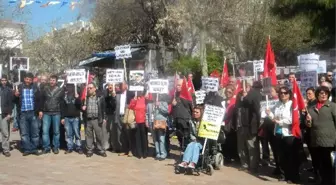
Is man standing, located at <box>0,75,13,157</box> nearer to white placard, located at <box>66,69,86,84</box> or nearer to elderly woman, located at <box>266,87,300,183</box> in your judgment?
white placard, located at <box>66,69,86,84</box>

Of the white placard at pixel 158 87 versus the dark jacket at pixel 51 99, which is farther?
the dark jacket at pixel 51 99

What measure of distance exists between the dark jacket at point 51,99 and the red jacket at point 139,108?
6.03ft

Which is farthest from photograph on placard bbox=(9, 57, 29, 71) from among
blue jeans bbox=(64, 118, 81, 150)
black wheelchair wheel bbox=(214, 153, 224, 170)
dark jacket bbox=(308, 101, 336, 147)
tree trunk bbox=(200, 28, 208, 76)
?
tree trunk bbox=(200, 28, 208, 76)

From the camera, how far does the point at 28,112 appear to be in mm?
12391

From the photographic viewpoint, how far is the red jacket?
40.0 feet

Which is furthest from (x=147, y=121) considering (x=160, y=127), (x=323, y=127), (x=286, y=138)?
(x=323, y=127)

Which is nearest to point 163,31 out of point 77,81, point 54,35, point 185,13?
point 185,13

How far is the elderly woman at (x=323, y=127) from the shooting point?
29.5 feet

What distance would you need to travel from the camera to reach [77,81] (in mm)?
12828

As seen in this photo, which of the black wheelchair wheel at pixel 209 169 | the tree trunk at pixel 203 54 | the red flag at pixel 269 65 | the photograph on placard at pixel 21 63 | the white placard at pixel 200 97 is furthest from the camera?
the tree trunk at pixel 203 54

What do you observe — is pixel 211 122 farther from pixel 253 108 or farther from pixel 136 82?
pixel 136 82

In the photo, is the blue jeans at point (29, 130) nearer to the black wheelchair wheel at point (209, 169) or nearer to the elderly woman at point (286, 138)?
the black wheelchair wheel at point (209, 169)

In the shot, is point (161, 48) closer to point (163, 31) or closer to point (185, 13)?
point (163, 31)

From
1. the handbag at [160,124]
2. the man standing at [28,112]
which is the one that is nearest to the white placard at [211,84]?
the handbag at [160,124]
